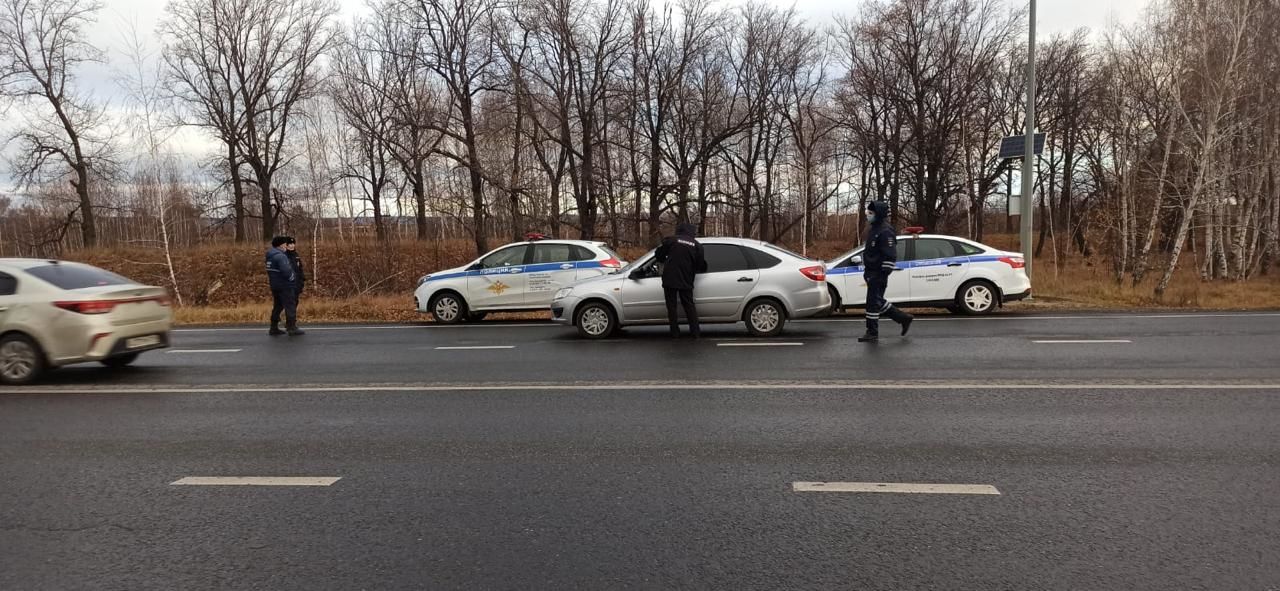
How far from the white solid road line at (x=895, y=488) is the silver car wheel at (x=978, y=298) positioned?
35.2ft

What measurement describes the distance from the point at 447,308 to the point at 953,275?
404 inches


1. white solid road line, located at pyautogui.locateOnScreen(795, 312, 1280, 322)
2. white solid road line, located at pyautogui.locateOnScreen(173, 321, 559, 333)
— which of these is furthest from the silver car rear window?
white solid road line, located at pyautogui.locateOnScreen(795, 312, 1280, 322)

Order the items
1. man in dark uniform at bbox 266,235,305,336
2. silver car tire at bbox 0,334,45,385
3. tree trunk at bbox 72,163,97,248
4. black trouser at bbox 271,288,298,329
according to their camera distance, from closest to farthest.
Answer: silver car tire at bbox 0,334,45,385
man in dark uniform at bbox 266,235,305,336
black trouser at bbox 271,288,298,329
tree trunk at bbox 72,163,97,248

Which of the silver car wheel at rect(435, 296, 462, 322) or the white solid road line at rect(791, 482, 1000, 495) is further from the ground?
the silver car wheel at rect(435, 296, 462, 322)

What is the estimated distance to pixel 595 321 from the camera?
11891mm

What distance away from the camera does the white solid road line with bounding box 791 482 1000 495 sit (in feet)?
14.0

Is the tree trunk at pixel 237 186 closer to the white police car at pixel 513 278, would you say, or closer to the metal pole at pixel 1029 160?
the white police car at pixel 513 278

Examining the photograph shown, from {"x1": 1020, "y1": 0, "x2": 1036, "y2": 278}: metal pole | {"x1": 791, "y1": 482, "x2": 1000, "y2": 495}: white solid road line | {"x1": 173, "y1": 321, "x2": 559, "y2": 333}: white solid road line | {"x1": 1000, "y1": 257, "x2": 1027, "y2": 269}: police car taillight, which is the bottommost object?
{"x1": 791, "y1": 482, "x2": 1000, "y2": 495}: white solid road line

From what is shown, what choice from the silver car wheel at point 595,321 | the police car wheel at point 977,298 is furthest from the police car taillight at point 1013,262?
the silver car wheel at point 595,321

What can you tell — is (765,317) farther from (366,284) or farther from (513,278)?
(366,284)

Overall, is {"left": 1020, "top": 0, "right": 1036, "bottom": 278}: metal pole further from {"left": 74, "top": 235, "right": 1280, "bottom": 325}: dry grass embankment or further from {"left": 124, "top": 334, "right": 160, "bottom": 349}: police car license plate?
{"left": 124, "top": 334, "right": 160, "bottom": 349}: police car license plate

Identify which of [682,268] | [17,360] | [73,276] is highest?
[73,276]

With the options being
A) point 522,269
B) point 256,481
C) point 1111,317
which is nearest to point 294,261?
point 522,269

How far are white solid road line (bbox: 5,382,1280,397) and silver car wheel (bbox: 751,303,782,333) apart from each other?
3899mm
